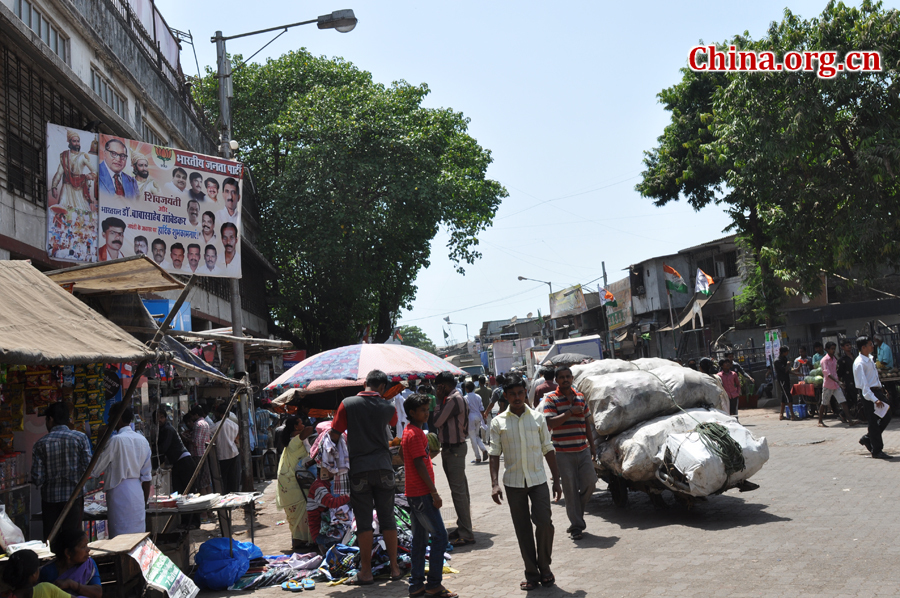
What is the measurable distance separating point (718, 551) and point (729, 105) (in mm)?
16079

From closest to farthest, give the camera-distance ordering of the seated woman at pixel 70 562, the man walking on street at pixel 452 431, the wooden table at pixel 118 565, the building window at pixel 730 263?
1. the seated woman at pixel 70 562
2. the wooden table at pixel 118 565
3. the man walking on street at pixel 452 431
4. the building window at pixel 730 263

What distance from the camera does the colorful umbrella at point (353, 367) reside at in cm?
989

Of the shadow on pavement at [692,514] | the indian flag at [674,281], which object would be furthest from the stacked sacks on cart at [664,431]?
the indian flag at [674,281]

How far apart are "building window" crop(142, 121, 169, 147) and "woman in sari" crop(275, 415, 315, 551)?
395 inches

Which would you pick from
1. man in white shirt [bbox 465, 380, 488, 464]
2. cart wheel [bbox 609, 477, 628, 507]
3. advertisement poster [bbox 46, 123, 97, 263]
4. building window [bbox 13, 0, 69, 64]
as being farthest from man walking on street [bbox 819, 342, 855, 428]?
building window [bbox 13, 0, 69, 64]

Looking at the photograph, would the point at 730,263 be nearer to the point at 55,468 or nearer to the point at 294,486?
the point at 294,486

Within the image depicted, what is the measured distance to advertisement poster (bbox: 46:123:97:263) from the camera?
37.2 feet

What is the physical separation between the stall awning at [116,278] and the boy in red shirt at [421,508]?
236cm

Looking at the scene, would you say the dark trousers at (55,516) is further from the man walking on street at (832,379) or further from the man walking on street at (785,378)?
the man walking on street at (785,378)

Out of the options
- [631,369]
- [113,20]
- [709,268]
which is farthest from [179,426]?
[709,268]

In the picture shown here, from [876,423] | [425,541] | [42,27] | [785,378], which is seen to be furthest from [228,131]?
[785,378]

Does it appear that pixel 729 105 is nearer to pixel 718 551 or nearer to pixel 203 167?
pixel 203 167

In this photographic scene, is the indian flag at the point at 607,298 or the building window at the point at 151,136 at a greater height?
the building window at the point at 151,136

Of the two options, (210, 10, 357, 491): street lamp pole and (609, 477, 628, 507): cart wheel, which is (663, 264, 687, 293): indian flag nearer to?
(210, 10, 357, 491): street lamp pole
